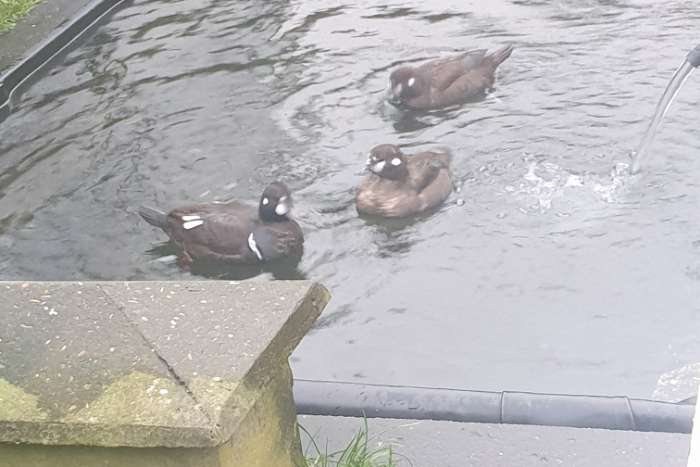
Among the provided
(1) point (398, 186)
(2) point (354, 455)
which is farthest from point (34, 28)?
(2) point (354, 455)

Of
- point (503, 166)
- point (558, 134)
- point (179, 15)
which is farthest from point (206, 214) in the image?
point (179, 15)

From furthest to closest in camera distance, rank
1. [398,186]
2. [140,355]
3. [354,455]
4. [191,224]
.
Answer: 1. [398,186]
2. [191,224]
3. [354,455]
4. [140,355]

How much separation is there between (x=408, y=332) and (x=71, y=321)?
3246 millimetres

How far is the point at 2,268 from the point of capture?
670cm

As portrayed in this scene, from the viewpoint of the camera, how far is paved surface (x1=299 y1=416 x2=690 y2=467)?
304 centimetres

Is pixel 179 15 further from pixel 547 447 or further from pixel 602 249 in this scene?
pixel 547 447

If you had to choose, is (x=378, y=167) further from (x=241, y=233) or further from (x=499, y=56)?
(x=499, y=56)

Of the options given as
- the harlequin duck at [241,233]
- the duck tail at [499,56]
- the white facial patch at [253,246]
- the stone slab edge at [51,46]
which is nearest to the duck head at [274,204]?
the harlequin duck at [241,233]

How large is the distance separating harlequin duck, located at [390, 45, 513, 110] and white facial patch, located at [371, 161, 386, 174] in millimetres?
1381

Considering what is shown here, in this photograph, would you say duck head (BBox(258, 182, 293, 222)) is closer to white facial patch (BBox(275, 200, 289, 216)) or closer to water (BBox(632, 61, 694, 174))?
white facial patch (BBox(275, 200, 289, 216))

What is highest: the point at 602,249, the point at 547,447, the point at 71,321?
the point at 71,321

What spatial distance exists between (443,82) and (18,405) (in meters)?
6.56

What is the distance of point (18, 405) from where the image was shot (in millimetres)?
2303

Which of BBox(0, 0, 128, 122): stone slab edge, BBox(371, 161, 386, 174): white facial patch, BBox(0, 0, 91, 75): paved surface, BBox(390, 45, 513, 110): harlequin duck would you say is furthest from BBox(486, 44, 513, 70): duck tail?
BBox(0, 0, 91, 75): paved surface
